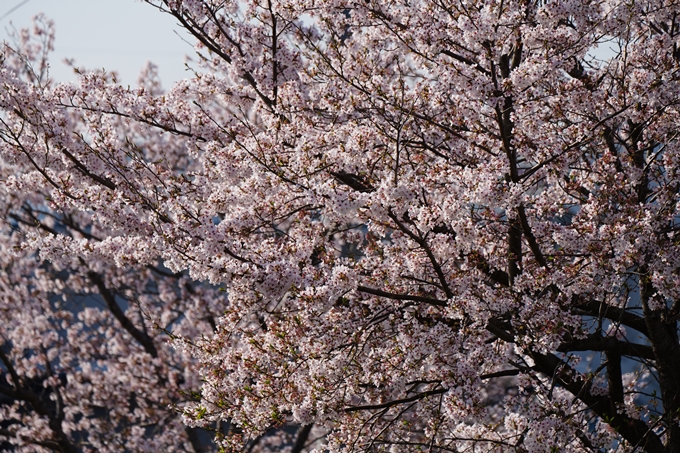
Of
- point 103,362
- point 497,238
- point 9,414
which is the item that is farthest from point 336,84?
point 9,414

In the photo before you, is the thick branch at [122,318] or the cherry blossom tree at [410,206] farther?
the thick branch at [122,318]

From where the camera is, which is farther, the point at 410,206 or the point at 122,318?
the point at 122,318

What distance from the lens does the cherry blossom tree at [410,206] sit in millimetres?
5465

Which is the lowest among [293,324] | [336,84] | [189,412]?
[189,412]

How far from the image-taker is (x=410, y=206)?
17.7ft

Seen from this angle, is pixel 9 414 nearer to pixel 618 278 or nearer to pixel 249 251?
pixel 249 251

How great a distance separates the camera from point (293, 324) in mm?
6273

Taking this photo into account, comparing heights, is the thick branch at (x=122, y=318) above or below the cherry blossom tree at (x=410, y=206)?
above

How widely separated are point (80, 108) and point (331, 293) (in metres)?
3.97

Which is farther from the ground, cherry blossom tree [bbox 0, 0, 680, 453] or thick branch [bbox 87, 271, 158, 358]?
thick branch [bbox 87, 271, 158, 358]

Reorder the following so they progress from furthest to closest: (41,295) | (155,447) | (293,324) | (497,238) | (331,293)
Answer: (41,295), (155,447), (497,238), (293,324), (331,293)

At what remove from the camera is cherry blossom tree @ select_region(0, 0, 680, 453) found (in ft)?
17.9

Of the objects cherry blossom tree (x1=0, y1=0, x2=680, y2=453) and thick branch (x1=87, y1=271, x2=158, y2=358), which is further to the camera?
thick branch (x1=87, y1=271, x2=158, y2=358)

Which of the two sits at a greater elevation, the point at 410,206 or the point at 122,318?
the point at 122,318
